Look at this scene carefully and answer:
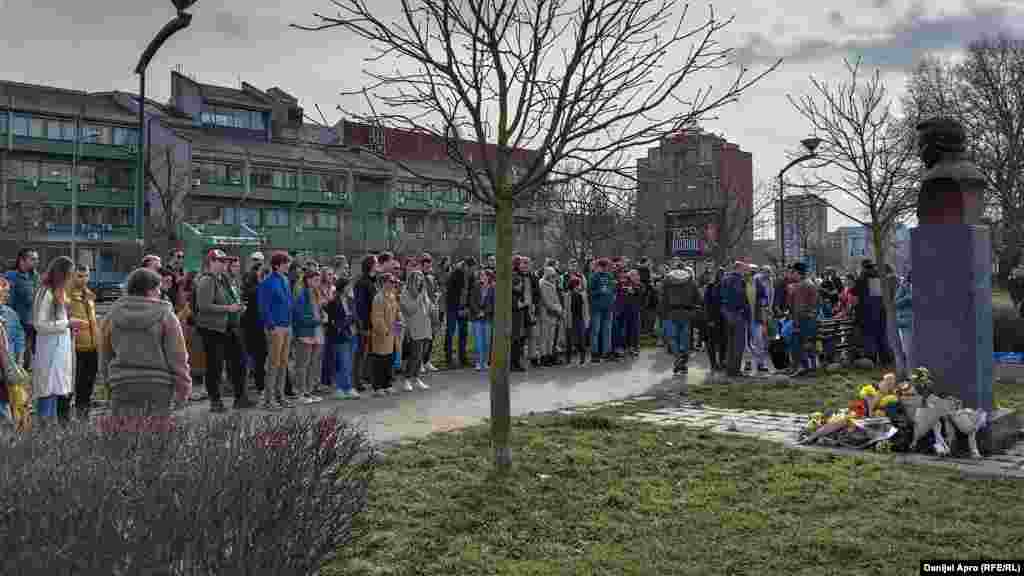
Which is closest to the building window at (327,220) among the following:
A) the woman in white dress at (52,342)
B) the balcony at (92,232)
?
the balcony at (92,232)

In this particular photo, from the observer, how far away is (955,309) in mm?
8398

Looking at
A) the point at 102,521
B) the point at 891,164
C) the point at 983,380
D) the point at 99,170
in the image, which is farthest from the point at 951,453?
the point at 99,170

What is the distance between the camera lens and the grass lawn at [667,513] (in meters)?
4.71

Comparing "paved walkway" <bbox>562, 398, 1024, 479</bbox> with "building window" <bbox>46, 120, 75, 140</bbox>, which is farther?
"building window" <bbox>46, 120, 75, 140</bbox>

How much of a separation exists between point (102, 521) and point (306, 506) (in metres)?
1.17

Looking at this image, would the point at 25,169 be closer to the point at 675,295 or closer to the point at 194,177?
the point at 194,177

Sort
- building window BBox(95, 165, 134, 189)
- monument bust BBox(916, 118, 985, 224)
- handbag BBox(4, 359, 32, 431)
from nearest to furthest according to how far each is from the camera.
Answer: handbag BBox(4, 359, 32, 431), monument bust BBox(916, 118, 985, 224), building window BBox(95, 165, 134, 189)

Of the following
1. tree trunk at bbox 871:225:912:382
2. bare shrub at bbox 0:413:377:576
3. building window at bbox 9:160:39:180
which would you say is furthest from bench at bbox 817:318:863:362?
building window at bbox 9:160:39:180

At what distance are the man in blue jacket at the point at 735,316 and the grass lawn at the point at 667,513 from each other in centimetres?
675

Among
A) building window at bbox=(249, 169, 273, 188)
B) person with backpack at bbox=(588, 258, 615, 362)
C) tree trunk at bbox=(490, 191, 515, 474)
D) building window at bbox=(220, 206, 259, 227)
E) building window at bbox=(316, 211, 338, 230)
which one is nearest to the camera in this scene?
tree trunk at bbox=(490, 191, 515, 474)

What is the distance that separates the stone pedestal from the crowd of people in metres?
4.63

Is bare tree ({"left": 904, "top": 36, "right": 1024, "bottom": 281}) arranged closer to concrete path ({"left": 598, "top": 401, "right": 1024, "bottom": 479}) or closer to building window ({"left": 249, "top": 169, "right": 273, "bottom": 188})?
concrete path ({"left": 598, "top": 401, "right": 1024, "bottom": 479})

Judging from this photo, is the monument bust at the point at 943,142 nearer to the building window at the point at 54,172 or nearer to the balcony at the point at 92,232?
the balcony at the point at 92,232

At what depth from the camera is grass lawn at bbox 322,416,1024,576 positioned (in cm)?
471
